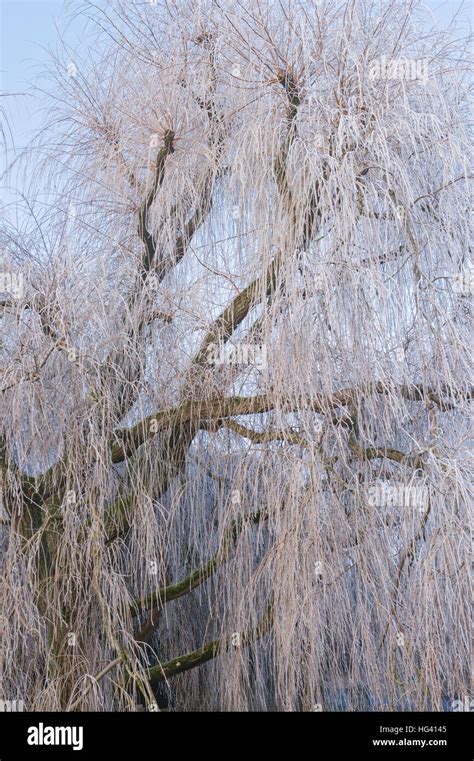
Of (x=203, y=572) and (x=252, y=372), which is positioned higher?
(x=252, y=372)

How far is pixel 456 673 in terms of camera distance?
92.0 inches

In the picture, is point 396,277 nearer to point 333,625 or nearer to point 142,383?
point 142,383

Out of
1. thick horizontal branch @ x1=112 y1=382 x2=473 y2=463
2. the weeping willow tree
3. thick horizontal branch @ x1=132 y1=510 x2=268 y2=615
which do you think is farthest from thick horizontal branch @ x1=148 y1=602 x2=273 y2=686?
thick horizontal branch @ x1=112 y1=382 x2=473 y2=463

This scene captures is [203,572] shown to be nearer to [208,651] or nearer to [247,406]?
[208,651]

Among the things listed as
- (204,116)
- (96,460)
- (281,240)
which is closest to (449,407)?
(281,240)

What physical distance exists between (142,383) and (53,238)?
63cm

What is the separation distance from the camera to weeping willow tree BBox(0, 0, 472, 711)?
7.93 ft

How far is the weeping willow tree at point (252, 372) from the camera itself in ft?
7.93

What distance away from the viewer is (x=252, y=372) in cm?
263
